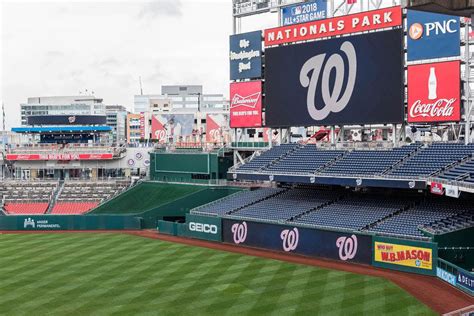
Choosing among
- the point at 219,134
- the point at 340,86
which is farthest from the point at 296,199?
the point at 219,134

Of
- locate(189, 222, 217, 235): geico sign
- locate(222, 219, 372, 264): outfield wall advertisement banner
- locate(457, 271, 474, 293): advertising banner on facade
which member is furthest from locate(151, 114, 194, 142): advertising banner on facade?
locate(457, 271, 474, 293): advertising banner on facade

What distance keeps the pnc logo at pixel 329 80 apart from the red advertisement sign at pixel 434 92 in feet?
14.3

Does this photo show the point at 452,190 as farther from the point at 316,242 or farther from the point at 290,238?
the point at 290,238

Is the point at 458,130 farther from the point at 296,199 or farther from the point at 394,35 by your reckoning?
the point at 296,199

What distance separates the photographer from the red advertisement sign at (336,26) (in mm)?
40703

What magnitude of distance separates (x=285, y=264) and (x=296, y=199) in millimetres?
9473

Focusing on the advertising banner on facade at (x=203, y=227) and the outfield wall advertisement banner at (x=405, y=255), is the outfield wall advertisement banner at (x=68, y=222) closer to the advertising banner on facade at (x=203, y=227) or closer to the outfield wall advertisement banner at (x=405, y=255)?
the advertising banner on facade at (x=203, y=227)

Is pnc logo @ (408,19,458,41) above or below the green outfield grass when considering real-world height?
above

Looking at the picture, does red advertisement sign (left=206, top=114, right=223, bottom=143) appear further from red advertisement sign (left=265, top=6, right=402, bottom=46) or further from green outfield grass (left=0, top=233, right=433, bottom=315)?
green outfield grass (left=0, top=233, right=433, bottom=315)

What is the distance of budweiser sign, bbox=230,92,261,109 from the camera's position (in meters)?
48.6

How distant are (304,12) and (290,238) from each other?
1719cm

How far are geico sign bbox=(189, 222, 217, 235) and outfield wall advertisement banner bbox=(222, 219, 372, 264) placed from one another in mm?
890

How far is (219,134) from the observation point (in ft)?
226

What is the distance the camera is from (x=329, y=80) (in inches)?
1706
